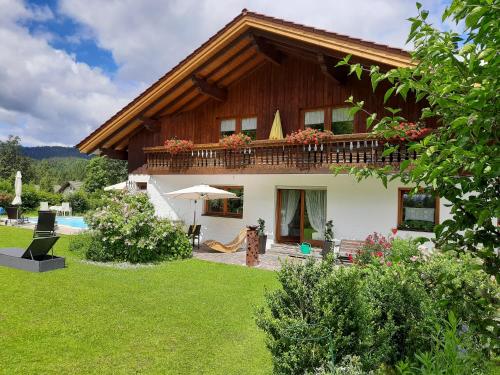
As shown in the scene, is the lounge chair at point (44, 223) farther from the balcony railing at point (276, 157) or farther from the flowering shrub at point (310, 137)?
the flowering shrub at point (310, 137)

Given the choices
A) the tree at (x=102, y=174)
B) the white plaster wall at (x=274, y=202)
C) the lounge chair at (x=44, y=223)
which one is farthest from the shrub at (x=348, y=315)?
the tree at (x=102, y=174)

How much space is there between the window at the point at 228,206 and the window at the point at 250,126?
233 cm

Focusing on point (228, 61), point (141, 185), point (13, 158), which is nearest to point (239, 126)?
point (228, 61)

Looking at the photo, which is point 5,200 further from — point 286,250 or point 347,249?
point 347,249

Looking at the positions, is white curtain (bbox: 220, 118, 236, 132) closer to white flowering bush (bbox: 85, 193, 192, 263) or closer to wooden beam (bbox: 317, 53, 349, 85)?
wooden beam (bbox: 317, 53, 349, 85)

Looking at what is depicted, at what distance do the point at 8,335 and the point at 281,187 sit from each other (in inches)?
423

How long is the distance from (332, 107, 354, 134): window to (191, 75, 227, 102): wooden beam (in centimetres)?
506

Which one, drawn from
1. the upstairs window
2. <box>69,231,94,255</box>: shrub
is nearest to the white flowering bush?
<box>69,231,94,255</box>: shrub

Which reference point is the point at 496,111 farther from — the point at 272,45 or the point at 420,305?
the point at 272,45

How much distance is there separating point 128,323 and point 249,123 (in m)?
11.0

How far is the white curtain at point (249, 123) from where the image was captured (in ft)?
49.4

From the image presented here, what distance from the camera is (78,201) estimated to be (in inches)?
1268

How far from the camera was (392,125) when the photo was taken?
2.31 m

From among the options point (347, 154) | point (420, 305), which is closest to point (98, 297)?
point (420, 305)
